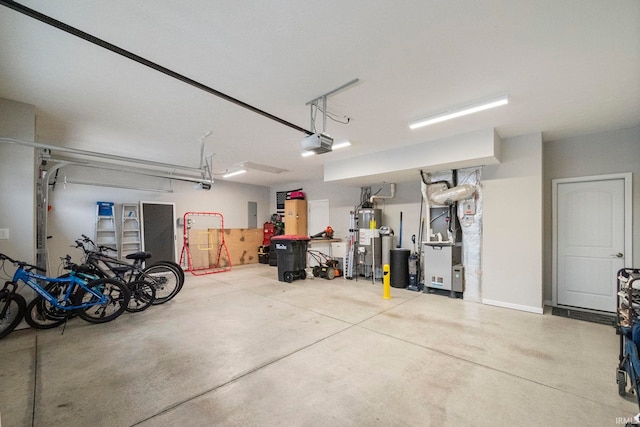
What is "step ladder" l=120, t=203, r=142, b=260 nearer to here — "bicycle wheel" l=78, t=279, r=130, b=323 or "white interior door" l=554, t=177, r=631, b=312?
"bicycle wheel" l=78, t=279, r=130, b=323

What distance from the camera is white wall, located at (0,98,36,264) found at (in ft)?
10.2

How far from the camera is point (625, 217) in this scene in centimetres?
385

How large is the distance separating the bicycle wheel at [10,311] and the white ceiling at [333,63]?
7.79 feet

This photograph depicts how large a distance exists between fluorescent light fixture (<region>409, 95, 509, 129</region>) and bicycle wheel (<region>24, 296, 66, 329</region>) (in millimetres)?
5450

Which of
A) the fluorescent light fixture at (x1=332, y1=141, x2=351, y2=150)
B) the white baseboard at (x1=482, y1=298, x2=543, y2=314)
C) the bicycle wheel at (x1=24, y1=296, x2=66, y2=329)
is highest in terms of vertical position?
the fluorescent light fixture at (x1=332, y1=141, x2=351, y2=150)

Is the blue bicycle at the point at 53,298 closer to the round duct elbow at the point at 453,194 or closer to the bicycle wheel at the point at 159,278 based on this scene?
the bicycle wheel at the point at 159,278

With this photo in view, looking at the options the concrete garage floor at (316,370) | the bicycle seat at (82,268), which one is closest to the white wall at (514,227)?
the concrete garage floor at (316,370)

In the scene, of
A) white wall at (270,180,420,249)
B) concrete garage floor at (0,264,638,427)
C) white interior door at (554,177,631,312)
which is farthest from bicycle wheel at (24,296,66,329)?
white interior door at (554,177,631,312)

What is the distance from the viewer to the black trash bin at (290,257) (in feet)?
20.3

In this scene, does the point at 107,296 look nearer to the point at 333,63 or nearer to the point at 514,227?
the point at 333,63

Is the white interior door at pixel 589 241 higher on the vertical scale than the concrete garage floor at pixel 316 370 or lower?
higher

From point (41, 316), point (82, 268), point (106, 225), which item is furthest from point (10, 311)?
point (106, 225)

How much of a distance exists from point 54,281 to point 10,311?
1.82 feet

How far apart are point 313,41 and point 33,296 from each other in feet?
15.0
